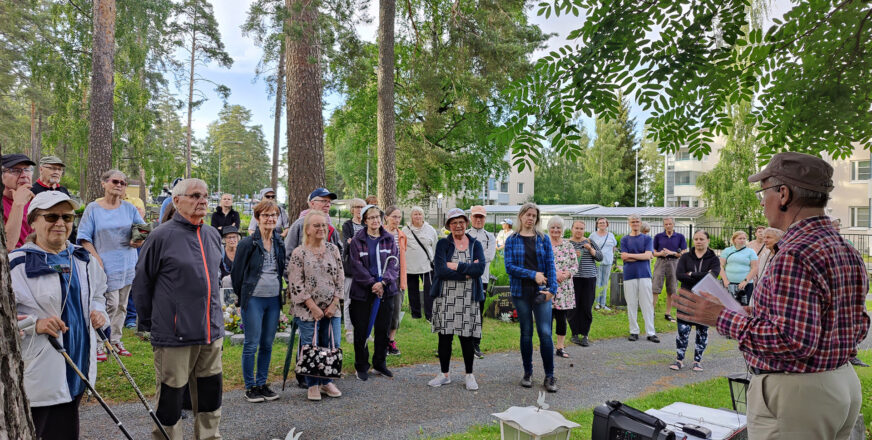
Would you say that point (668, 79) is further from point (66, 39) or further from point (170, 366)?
point (66, 39)

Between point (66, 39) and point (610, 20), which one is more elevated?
point (66, 39)

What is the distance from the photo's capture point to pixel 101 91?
11.4 meters

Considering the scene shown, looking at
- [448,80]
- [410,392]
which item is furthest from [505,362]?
[448,80]

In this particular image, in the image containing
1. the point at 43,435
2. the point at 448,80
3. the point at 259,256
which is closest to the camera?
the point at 43,435

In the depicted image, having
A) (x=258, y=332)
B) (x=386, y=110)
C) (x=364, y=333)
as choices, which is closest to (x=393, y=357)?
(x=364, y=333)

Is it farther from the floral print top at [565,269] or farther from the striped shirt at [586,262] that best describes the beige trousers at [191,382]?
the striped shirt at [586,262]

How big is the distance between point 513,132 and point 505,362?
4.08m

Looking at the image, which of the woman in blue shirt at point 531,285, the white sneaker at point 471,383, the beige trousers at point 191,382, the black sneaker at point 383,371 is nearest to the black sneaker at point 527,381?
the woman in blue shirt at point 531,285

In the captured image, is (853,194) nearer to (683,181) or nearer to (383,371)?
(683,181)

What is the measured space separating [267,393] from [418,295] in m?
4.35

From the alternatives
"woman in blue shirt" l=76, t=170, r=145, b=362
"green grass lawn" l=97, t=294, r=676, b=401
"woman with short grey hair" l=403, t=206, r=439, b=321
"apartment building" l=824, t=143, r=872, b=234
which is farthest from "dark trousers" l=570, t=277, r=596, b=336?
"apartment building" l=824, t=143, r=872, b=234

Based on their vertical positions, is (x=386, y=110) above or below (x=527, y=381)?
above

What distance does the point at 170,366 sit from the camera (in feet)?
11.8

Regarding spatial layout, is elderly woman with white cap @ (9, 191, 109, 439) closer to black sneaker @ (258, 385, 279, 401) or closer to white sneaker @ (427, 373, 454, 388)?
black sneaker @ (258, 385, 279, 401)
